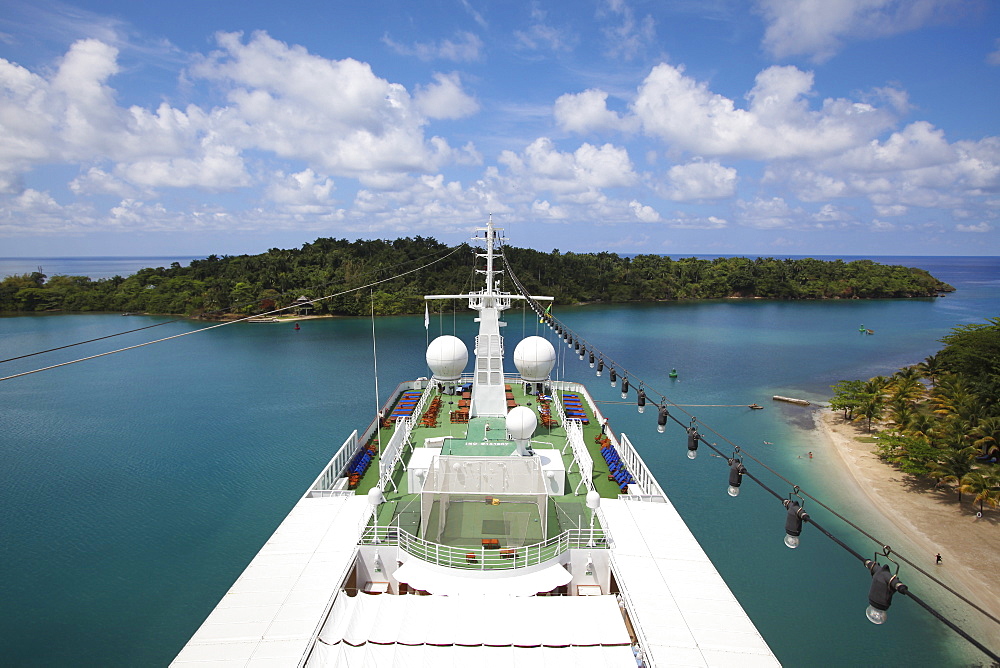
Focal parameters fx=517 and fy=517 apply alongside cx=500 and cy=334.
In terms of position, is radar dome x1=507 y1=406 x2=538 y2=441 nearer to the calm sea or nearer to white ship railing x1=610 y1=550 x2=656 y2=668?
white ship railing x1=610 y1=550 x2=656 y2=668

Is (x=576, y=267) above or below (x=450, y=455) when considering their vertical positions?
above

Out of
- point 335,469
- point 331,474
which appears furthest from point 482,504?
point 335,469

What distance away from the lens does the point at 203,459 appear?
2441 centimetres

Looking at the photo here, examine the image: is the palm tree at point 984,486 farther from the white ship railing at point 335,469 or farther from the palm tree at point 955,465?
the white ship railing at point 335,469

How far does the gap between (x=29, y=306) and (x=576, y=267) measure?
274 feet

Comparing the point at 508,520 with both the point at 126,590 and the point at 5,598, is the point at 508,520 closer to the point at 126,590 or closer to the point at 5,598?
the point at 126,590

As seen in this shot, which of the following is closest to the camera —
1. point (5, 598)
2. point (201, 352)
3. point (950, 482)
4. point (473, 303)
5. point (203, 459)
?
point (5, 598)

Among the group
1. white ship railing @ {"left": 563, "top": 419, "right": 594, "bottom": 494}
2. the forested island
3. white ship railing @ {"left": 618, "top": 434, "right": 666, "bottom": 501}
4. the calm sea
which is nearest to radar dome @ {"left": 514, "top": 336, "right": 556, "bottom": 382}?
white ship railing @ {"left": 563, "top": 419, "right": 594, "bottom": 494}

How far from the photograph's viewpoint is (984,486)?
1930 centimetres

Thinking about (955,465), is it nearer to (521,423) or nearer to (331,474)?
(521,423)

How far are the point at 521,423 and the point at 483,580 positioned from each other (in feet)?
16.9

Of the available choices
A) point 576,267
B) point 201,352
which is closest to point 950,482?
point 201,352

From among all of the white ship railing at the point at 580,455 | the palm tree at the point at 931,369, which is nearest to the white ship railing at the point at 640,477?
the white ship railing at the point at 580,455

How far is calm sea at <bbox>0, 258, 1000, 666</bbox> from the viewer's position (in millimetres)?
14352
